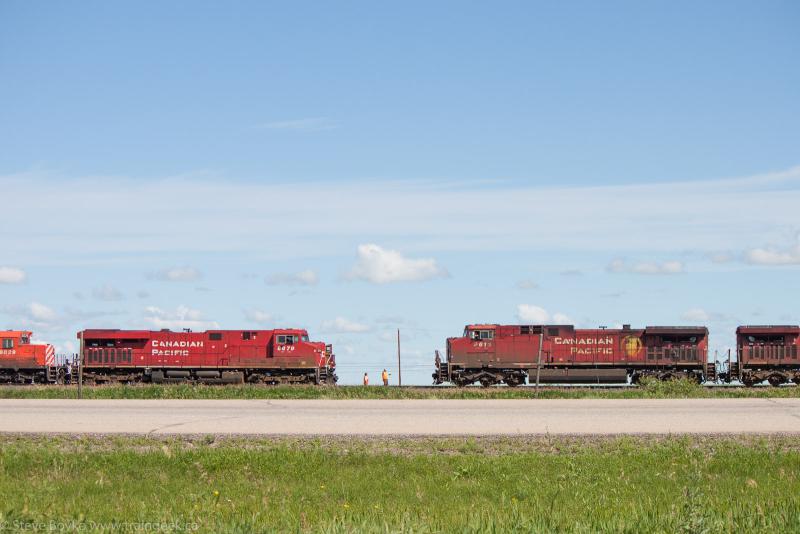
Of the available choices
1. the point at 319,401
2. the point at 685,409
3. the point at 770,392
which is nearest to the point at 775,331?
the point at 770,392

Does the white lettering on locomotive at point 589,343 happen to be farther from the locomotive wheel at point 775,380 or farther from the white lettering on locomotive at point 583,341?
the locomotive wheel at point 775,380

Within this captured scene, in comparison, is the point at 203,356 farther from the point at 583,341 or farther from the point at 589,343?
the point at 589,343

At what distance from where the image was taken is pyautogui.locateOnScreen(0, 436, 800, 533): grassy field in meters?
10.4

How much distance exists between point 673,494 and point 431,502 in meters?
3.69

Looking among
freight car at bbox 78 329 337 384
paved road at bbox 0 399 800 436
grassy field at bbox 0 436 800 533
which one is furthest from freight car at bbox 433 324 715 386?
grassy field at bbox 0 436 800 533

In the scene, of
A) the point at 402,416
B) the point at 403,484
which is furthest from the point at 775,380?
the point at 403,484

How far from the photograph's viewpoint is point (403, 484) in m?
14.8

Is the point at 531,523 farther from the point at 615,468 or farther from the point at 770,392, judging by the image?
the point at 770,392

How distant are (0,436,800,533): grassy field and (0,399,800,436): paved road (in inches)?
79.6

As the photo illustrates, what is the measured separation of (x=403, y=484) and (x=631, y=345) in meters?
34.7

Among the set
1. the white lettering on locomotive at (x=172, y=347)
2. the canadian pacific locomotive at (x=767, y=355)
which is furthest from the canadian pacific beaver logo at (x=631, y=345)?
the white lettering on locomotive at (x=172, y=347)

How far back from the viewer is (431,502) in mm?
13070

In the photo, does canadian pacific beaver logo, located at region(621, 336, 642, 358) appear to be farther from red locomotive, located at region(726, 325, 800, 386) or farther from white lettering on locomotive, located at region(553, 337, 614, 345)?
red locomotive, located at region(726, 325, 800, 386)

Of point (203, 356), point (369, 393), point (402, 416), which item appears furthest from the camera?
point (203, 356)
